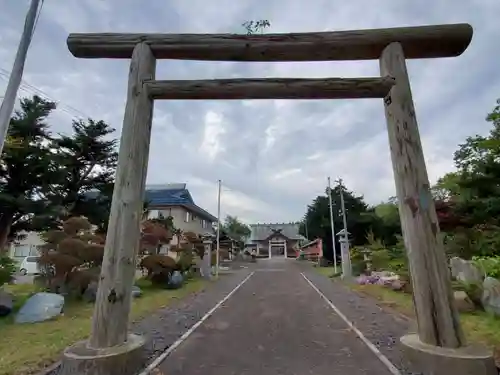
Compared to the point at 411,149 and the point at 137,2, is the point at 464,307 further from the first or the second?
the point at 137,2

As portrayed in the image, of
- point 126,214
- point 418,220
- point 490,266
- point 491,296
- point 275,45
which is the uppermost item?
point 275,45

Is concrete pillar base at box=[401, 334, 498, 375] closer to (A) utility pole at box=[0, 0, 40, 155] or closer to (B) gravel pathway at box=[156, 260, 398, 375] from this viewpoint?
(B) gravel pathway at box=[156, 260, 398, 375]

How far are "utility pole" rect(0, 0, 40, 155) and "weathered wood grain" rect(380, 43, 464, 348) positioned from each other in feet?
18.2

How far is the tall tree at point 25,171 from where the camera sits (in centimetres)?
1209

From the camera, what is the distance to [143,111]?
4.55 metres

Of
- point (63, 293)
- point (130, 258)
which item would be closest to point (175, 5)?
point (130, 258)

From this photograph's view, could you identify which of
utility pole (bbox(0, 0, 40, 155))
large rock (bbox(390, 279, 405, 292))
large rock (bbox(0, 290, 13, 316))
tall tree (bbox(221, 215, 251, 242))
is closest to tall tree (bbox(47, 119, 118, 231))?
large rock (bbox(0, 290, 13, 316))

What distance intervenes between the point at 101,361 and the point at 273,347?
253 cm

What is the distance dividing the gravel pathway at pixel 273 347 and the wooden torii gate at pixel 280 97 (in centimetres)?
73

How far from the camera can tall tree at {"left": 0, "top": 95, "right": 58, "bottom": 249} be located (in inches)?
476

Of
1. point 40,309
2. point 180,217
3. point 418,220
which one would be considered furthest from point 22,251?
point 418,220

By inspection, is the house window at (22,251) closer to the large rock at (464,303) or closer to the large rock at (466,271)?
the large rock at (466,271)

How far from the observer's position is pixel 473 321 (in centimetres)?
674

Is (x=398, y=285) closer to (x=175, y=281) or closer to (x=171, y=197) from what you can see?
(x=175, y=281)
